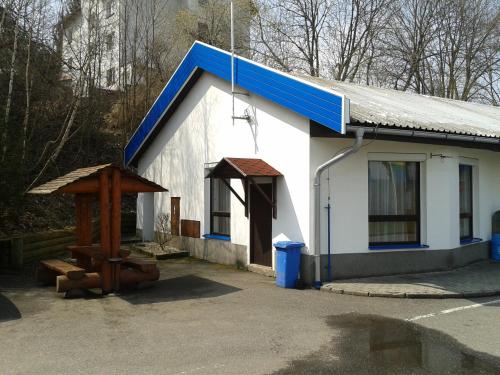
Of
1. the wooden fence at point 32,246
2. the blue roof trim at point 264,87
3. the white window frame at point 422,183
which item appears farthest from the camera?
the wooden fence at point 32,246

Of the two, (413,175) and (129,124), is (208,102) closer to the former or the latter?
(413,175)

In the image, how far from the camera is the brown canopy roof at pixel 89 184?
8922mm

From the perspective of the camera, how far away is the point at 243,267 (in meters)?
12.0

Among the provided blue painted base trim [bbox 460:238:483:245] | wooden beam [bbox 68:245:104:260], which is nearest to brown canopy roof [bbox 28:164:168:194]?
wooden beam [bbox 68:245:104:260]

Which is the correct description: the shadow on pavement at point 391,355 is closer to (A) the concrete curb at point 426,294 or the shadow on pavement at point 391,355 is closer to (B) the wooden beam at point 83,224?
(A) the concrete curb at point 426,294

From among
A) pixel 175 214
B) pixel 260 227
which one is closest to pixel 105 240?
pixel 260 227

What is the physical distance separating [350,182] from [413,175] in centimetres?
174

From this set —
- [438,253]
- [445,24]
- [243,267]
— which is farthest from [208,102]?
[445,24]

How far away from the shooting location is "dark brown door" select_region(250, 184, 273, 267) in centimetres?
1131

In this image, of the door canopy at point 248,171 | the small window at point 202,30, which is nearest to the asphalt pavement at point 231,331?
the door canopy at point 248,171

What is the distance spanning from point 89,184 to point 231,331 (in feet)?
13.6

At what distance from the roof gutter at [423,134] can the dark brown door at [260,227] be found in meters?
2.79

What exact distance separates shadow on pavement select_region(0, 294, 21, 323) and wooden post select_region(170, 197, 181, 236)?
264 inches

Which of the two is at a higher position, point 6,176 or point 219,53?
point 219,53
